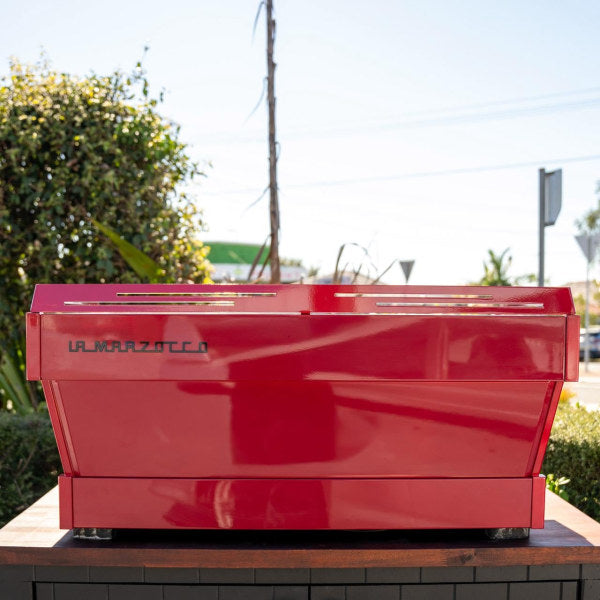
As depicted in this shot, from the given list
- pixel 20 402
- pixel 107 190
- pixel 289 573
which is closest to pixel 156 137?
pixel 107 190

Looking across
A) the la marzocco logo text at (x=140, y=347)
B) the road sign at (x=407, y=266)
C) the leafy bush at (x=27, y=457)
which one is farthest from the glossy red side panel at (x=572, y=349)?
the road sign at (x=407, y=266)

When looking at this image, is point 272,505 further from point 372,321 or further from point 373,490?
point 372,321

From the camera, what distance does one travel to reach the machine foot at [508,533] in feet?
4.55

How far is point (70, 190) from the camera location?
11.2 ft

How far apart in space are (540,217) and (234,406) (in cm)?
377

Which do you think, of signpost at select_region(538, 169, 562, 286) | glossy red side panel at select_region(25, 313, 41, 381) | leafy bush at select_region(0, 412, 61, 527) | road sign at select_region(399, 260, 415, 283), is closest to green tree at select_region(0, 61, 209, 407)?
leafy bush at select_region(0, 412, 61, 527)

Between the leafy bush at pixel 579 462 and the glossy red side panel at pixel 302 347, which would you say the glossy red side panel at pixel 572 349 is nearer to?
the glossy red side panel at pixel 302 347

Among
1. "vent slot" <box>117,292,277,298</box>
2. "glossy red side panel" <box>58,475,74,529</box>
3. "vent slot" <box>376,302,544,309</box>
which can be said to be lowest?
"glossy red side panel" <box>58,475,74,529</box>

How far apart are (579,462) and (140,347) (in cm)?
213

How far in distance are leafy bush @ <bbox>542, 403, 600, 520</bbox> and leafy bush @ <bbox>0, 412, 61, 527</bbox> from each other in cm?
225

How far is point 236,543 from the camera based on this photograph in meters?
1.38

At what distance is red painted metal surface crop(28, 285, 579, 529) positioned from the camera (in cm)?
127

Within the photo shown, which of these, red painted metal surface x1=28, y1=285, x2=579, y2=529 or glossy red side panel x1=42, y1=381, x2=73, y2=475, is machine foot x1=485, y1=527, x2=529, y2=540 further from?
glossy red side panel x1=42, y1=381, x2=73, y2=475

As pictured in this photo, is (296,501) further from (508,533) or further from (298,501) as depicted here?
(508,533)
